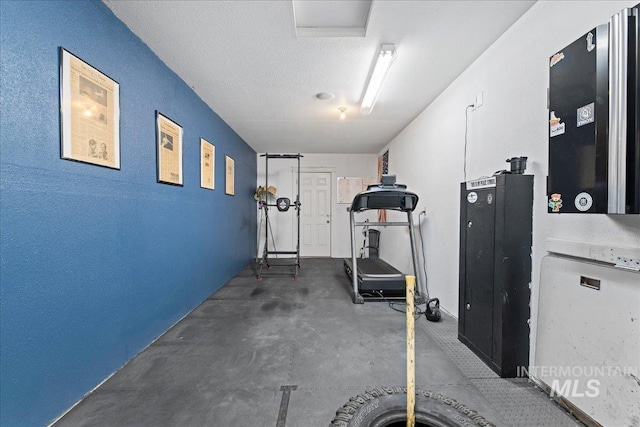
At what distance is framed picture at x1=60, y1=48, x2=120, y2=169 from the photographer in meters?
1.43

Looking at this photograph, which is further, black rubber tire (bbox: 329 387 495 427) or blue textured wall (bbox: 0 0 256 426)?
blue textured wall (bbox: 0 0 256 426)

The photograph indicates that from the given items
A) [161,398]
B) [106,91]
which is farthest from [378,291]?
[106,91]

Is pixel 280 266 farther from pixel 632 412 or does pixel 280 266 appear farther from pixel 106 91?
pixel 632 412

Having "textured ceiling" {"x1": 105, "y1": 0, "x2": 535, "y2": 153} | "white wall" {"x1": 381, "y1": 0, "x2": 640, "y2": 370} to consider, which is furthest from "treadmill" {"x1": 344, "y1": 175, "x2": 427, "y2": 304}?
"textured ceiling" {"x1": 105, "y1": 0, "x2": 535, "y2": 153}

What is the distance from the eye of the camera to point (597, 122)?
1143 mm

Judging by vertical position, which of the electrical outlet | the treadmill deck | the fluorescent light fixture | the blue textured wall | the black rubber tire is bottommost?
the treadmill deck

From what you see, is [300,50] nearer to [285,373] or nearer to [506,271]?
[506,271]

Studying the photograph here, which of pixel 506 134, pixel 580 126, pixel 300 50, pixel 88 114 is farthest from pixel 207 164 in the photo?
pixel 580 126

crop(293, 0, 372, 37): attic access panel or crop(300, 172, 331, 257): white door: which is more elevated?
A: crop(293, 0, 372, 37): attic access panel

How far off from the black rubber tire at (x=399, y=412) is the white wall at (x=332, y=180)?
5.29 meters

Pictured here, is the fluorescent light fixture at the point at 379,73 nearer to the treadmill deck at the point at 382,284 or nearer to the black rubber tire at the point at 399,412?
the treadmill deck at the point at 382,284

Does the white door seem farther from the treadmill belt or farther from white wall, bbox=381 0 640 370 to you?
white wall, bbox=381 0 640 370

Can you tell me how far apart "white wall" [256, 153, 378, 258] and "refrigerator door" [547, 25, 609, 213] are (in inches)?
196

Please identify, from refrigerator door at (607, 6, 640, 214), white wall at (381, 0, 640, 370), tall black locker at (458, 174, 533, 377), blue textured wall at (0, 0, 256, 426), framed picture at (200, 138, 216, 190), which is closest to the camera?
refrigerator door at (607, 6, 640, 214)
